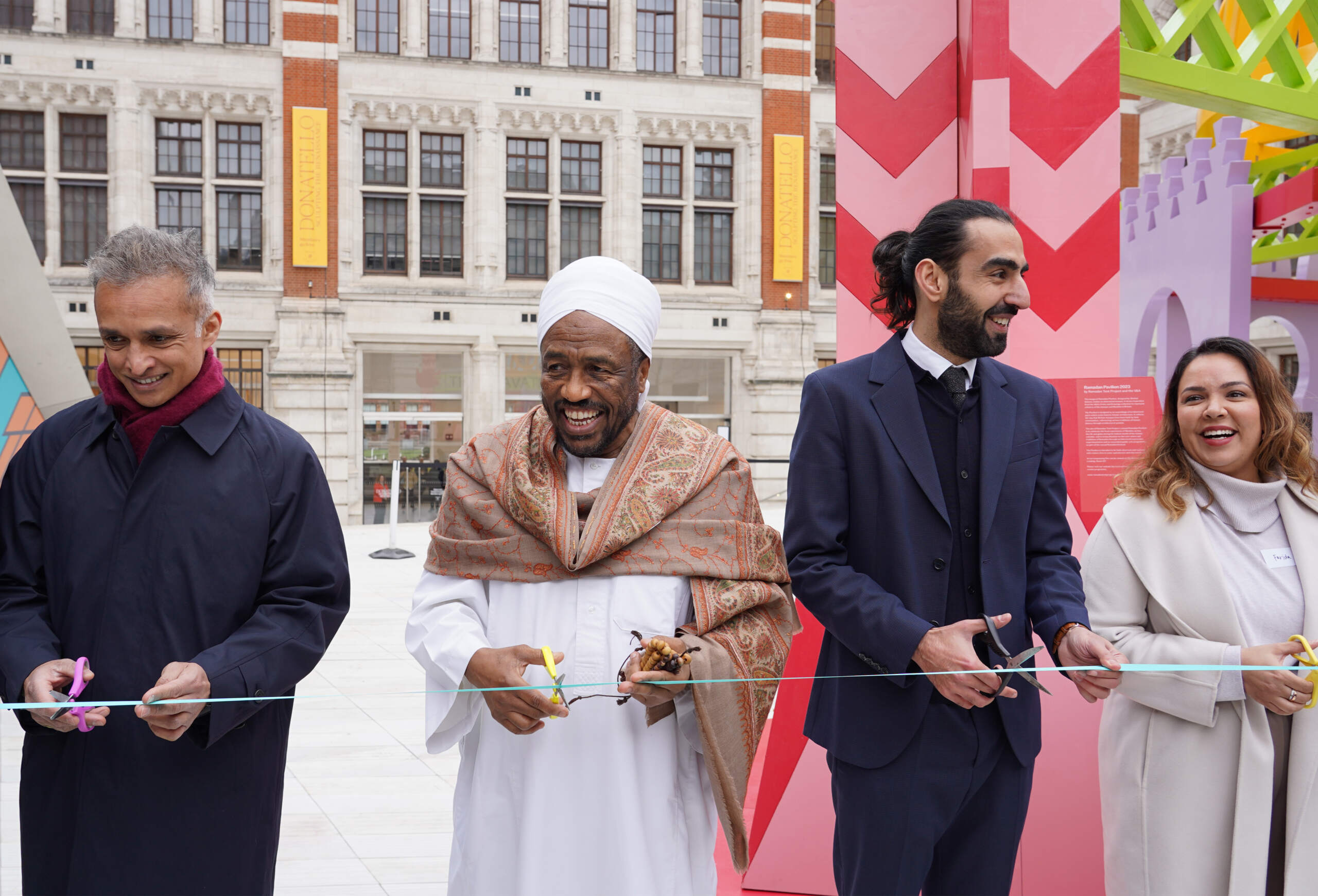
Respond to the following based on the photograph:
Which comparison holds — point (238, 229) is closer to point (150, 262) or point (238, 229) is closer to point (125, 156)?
point (125, 156)

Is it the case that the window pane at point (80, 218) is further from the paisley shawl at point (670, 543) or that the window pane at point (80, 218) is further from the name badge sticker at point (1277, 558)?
the name badge sticker at point (1277, 558)

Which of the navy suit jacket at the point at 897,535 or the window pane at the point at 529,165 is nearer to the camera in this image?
the navy suit jacket at the point at 897,535

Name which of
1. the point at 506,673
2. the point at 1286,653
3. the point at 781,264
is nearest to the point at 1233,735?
the point at 1286,653

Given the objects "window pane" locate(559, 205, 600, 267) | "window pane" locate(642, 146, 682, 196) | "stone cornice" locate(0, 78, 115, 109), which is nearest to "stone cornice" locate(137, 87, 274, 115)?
"stone cornice" locate(0, 78, 115, 109)

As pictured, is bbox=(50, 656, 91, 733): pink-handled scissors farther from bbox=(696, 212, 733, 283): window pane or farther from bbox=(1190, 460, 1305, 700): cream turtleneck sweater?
bbox=(696, 212, 733, 283): window pane

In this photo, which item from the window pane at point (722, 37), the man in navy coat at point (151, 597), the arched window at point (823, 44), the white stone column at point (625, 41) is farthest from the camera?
the arched window at point (823, 44)

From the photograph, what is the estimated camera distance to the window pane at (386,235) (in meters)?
19.8

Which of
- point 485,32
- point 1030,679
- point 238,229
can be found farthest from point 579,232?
point 1030,679

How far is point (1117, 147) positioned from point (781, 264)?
59.3 feet

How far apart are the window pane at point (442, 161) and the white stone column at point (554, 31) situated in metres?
2.36

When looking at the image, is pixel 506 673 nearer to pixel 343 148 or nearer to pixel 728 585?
pixel 728 585

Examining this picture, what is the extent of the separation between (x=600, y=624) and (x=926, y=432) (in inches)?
28.2

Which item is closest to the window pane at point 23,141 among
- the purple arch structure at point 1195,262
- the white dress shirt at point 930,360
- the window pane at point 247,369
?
the window pane at point 247,369

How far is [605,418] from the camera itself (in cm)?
190
